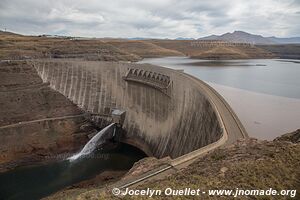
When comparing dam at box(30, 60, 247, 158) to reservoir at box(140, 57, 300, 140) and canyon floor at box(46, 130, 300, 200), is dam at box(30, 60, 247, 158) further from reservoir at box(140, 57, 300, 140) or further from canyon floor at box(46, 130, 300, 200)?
canyon floor at box(46, 130, 300, 200)

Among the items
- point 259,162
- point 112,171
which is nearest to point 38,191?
point 112,171

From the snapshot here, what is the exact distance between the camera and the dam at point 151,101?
2056 cm

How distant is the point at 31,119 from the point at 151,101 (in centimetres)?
1537

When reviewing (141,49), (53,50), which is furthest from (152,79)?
Answer: (141,49)

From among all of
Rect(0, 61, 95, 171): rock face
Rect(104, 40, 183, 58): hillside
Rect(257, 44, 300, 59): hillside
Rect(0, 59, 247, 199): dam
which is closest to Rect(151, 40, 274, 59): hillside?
Rect(257, 44, 300, 59): hillside

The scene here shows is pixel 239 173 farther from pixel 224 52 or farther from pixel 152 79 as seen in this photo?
pixel 224 52

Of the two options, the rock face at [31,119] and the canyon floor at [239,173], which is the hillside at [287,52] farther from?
the canyon floor at [239,173]

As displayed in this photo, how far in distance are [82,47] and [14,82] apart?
27.7 meters

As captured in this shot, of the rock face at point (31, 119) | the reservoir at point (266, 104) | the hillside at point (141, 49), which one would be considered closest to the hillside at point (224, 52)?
the hillside at point (141, 49)

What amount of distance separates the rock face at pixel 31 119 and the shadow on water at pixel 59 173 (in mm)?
2723

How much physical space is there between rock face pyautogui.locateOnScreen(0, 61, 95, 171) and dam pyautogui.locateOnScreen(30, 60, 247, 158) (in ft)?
5.87

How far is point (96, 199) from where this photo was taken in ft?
31.2

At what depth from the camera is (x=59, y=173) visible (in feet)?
93.5

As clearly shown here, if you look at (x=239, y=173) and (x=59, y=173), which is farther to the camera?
(x=59, y=173)
